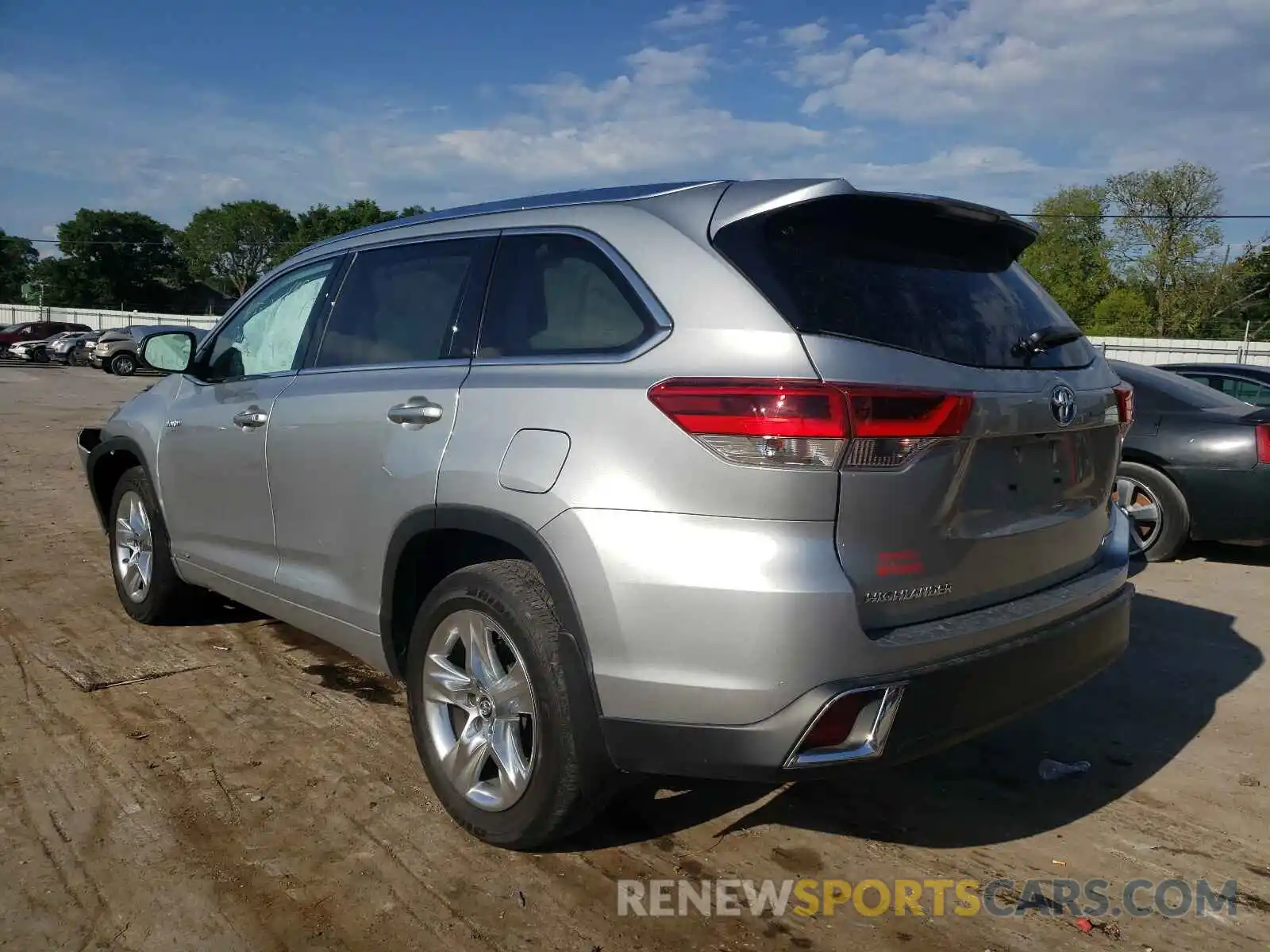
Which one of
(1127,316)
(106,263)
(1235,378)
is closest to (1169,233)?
(1127,316)

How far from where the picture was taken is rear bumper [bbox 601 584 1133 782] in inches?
94.2

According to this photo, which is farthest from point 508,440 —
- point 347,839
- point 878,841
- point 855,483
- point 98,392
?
point 98,392

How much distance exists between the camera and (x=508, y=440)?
281 cm

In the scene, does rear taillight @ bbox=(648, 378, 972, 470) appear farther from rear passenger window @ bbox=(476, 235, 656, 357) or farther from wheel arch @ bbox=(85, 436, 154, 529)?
wheel arch @ bbox=(85, 436, 154, 529)

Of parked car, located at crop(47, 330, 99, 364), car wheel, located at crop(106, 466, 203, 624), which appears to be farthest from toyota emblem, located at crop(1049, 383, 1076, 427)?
parked car, located at crop(47, 330, 99, 364)

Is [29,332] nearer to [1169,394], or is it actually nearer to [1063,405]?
[1169,394]

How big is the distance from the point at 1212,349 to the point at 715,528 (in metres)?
36.9

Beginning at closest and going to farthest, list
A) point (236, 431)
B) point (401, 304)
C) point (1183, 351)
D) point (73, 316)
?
point (401, 304) < point (236, 431) < point (1183, 351) < point (73, 316)

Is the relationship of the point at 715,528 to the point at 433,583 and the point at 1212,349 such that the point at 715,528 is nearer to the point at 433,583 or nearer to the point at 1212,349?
the point at 433,583

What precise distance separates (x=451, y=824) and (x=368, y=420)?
1.30 m

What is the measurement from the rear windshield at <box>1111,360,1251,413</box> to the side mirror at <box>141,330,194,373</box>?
579 cm

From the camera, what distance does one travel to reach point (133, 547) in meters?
5.15

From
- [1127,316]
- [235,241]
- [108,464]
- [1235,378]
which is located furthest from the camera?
[235,241]

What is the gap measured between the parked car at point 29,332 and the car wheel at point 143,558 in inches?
1632
